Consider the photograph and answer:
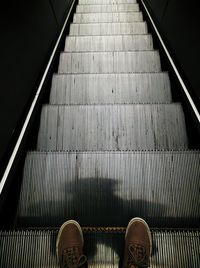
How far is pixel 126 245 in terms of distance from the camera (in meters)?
1.47

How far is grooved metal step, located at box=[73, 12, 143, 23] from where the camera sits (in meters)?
4.69

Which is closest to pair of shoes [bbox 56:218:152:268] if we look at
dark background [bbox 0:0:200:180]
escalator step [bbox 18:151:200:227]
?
escalator step [bbox 18:151:200:227]

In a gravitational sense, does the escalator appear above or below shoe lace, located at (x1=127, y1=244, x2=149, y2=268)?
above

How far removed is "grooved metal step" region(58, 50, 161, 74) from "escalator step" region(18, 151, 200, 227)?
157cm

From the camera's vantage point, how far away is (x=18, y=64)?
6.69 ft

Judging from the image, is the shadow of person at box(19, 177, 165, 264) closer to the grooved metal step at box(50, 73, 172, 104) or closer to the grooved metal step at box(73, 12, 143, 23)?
the grooved metal step at box(50, 73, 172, 104)

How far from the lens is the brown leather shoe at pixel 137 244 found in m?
1.43

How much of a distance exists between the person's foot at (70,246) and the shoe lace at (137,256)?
0.27 metres

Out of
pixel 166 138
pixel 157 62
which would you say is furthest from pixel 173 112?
pixel 157 62

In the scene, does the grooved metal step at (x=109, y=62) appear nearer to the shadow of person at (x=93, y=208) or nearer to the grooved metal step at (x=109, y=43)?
the grooved metal step at (x=109, y=43)

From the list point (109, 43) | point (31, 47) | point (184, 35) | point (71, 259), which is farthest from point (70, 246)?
point (109, 43)

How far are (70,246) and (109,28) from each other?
146 inches

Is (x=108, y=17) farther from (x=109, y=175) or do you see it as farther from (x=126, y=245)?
(x=126, y=245)

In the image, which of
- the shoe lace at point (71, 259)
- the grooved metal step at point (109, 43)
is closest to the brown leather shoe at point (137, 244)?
the shoe lace at point (71, 259)
